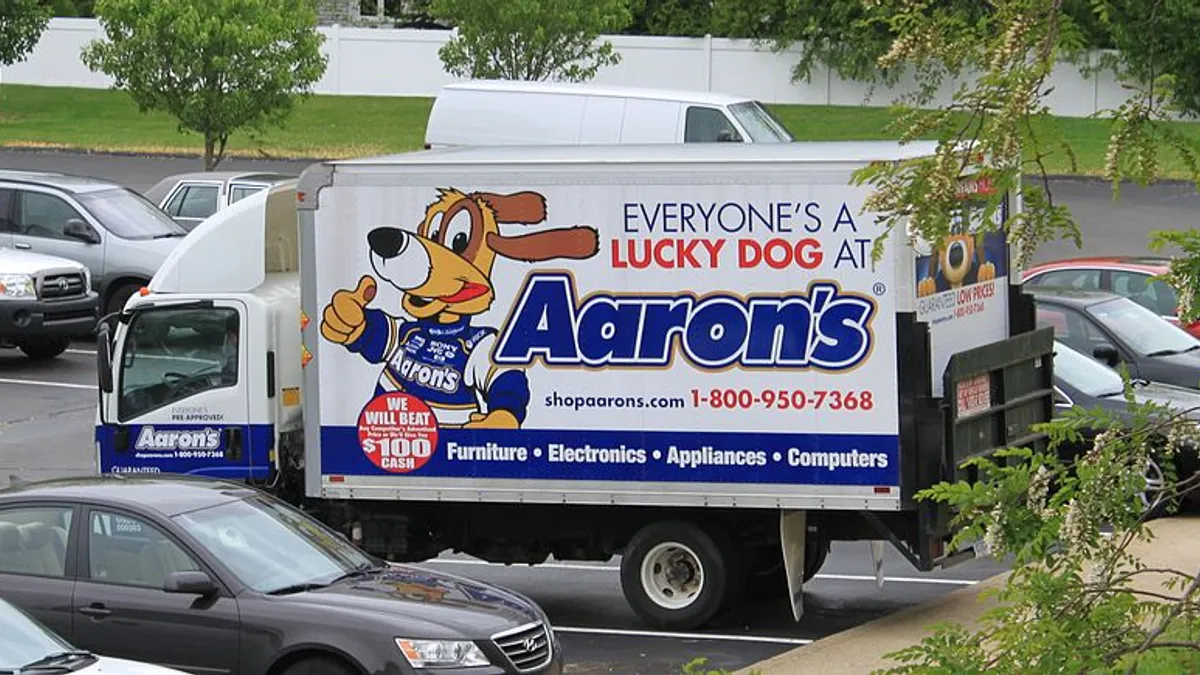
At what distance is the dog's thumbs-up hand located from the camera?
13516mm

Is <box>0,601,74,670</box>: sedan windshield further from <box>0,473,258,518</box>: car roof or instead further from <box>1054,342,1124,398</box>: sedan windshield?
<box>1054,342,1124,398</box>: sedan windshield

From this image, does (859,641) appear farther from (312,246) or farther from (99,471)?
(99,471)

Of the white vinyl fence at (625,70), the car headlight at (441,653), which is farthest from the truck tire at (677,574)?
the white vinyl fence at (625,70)

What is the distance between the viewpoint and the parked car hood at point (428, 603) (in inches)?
400

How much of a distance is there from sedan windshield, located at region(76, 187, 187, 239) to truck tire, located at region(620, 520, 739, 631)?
13.0 meters

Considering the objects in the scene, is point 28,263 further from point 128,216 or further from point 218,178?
point 218,178

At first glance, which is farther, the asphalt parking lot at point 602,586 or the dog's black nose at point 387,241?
the dog's black nose at point 387,241

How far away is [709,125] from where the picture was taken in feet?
86.5

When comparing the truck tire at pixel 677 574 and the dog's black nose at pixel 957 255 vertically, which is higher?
the dog's black nose at pixel 957 255

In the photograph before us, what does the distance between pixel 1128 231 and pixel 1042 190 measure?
103 feet

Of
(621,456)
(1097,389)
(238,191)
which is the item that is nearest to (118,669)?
(621,456)

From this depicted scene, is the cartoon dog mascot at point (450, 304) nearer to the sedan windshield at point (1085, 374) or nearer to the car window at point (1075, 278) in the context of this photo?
the sedan windshield at point (1085, 374)

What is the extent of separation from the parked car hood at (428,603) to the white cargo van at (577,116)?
15.3m

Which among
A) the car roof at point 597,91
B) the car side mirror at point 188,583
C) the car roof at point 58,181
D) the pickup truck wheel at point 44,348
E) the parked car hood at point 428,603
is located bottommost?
the pickup truck wheel at point 44,348
